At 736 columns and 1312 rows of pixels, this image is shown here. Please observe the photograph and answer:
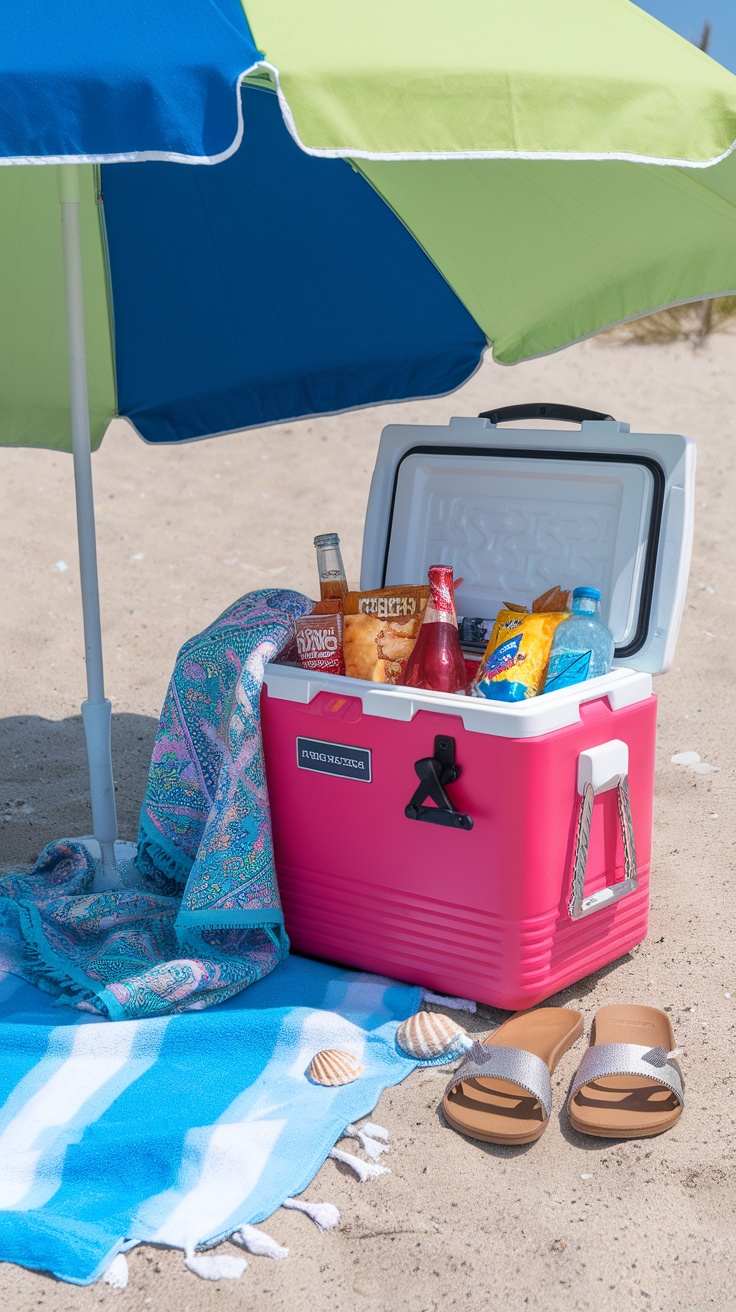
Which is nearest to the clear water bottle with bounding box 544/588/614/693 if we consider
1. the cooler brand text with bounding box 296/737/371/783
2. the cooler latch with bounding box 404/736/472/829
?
the cooler latch with bounding box 404/736/472/829

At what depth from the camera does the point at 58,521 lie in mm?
6359

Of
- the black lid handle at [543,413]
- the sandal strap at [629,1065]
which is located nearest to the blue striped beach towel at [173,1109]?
the sandal strap at [629,1065]

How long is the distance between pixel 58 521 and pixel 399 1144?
4932 millimetres

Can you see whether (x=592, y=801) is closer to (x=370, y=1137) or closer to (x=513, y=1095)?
(x=513, y=1095)

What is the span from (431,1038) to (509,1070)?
0.73 ft

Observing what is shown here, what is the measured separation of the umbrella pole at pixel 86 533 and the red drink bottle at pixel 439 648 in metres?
0.74

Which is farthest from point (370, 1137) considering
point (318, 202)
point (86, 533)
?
point (318, 202)

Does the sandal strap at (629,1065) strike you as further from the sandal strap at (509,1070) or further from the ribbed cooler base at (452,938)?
the ribbed cooler base at (452,938)

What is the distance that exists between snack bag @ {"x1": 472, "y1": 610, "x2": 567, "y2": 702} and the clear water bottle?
2 centimetres

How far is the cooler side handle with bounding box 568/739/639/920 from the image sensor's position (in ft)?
7.41

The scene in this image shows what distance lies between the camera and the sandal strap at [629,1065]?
2039mm

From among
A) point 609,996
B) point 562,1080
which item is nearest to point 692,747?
point 609,996

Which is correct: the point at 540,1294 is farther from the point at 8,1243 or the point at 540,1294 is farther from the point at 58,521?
the point at 58,521

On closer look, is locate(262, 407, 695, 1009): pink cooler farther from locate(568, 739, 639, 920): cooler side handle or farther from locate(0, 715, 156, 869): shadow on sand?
locate(0, 715, 156, 869): shadow on sand
